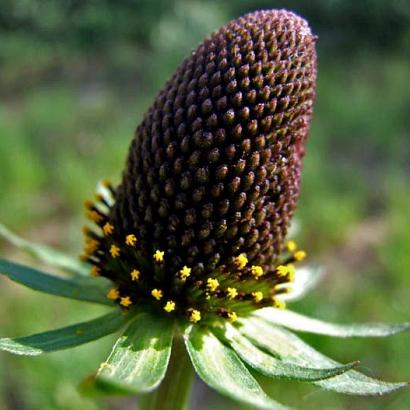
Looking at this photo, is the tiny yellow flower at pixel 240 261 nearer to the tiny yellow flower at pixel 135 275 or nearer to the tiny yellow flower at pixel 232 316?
the tiny yellow flower at pixel 232 316

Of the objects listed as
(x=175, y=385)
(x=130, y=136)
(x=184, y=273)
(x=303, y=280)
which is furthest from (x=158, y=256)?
(x=130, y=136)

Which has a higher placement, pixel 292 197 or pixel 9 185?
pixel 292 197

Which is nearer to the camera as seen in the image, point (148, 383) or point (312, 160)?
point (148, 383)

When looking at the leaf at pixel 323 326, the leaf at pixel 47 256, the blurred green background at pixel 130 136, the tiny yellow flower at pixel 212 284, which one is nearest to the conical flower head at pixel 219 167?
the tiny yellow flower at pixel 212 284

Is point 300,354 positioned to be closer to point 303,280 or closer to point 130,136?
point 303,280

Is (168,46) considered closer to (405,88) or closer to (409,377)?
(405,88)

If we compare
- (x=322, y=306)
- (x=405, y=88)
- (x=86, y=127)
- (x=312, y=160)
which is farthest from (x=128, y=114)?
(x=322, y=306)
